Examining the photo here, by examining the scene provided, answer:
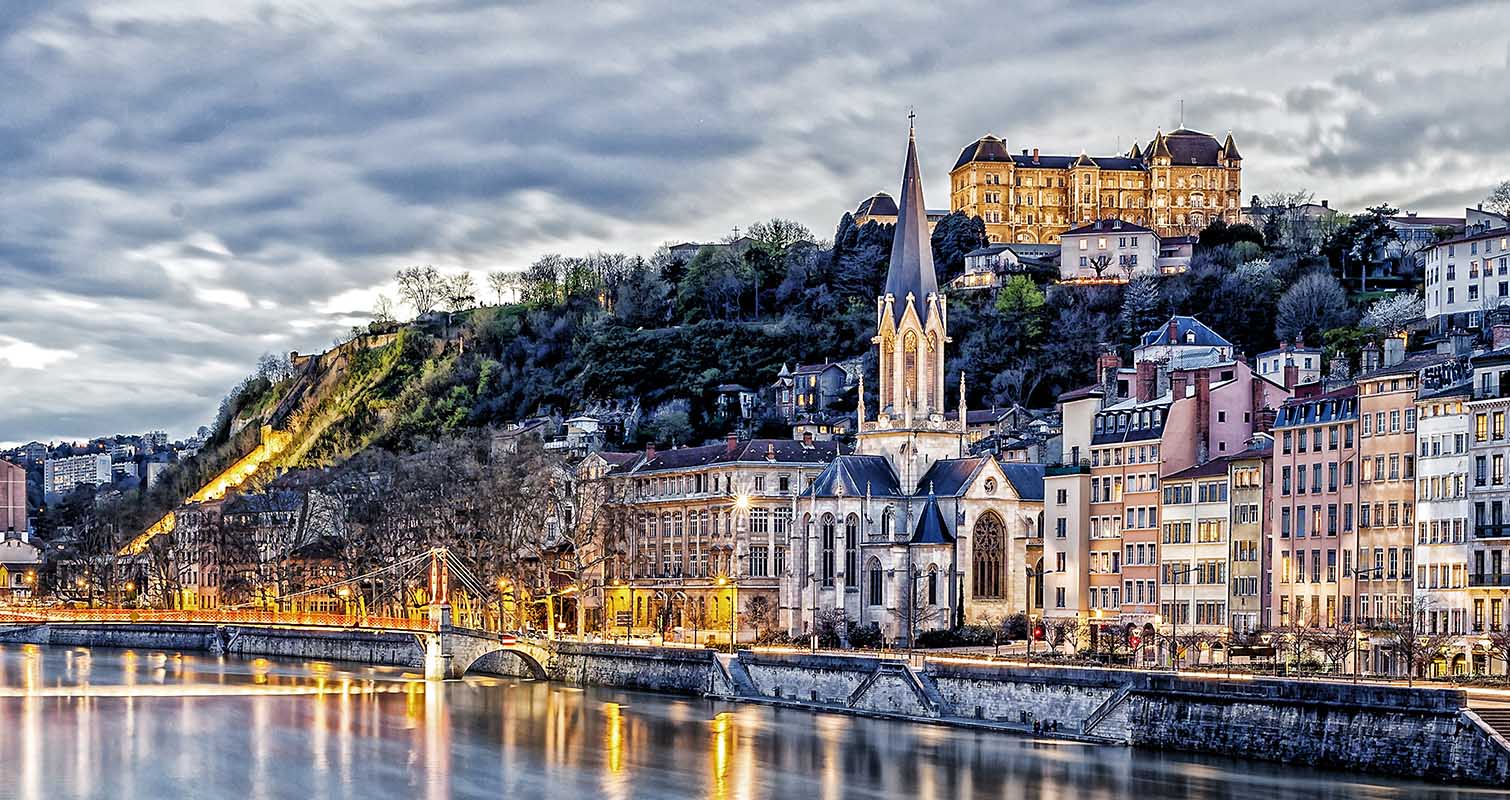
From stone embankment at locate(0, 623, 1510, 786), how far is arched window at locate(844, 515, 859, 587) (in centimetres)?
1294

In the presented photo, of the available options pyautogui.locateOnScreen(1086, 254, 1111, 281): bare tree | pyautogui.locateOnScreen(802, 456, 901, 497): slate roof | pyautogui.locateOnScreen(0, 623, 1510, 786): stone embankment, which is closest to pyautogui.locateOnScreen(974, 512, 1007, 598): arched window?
pyautogui.locateOnScreen(802, 456, 901, 497): slate roof

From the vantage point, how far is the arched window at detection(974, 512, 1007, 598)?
91938 millimetres

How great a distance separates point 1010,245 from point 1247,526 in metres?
79.5

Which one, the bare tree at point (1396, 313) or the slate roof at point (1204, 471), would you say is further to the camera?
the bare tree at point (1396, 313)

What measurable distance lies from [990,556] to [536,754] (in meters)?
33.0

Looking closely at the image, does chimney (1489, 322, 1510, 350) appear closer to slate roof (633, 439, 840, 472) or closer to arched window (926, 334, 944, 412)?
arched window (926, 334, 944, 412)

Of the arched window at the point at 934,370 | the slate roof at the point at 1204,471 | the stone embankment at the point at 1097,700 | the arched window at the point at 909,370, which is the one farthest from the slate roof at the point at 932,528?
the stone embankment at the point at 1097,700

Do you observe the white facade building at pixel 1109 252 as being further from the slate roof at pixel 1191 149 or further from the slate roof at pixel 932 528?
the slate roof at pixel 932 528

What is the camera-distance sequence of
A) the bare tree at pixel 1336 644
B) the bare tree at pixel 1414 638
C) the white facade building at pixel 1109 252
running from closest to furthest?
the bare tree at pixel 1414 638, the bare tree at pixel 1336 644, the white facade building at pixel 1109 252

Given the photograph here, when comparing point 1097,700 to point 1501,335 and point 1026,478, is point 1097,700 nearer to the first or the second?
point 1501,335

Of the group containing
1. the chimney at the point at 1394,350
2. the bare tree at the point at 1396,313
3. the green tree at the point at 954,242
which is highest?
the green tree at the point at 954,242

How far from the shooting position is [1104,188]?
161 m

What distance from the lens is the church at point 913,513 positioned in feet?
301

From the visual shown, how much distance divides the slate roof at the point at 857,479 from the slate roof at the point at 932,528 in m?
2.03
